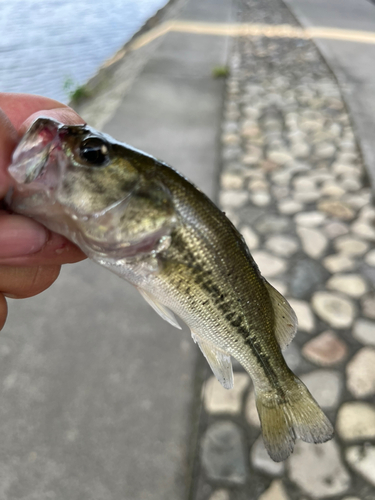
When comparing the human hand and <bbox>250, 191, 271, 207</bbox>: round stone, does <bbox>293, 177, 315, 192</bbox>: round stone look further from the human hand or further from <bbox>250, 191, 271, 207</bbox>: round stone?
the human hand

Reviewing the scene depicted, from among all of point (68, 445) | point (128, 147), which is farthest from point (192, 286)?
point (68, 445)

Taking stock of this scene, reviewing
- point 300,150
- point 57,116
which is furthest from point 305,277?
point 57,116

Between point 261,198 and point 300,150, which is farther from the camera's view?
point 300,150

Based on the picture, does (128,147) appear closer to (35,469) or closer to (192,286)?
(192,286)

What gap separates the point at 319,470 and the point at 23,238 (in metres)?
1.92

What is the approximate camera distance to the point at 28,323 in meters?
2.85

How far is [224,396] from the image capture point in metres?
2.40

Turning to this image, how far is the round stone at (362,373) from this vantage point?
239cm

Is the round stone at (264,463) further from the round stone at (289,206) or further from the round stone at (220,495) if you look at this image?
the round stone at (289,206)

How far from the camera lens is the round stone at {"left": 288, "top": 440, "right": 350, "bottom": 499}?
2.01 meters

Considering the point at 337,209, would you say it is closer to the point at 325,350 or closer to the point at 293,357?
the point at 325,350

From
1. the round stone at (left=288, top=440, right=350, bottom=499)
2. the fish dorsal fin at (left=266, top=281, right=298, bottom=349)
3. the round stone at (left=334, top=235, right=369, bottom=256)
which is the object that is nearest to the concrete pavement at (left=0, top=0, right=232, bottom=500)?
the round stone at (left=288, top=440, right=350, bottom=499)

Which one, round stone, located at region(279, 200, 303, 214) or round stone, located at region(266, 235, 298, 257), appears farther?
round stone, located at region(279, 200, 303, 214)

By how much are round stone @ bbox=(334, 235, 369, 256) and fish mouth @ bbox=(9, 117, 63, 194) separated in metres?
2.81
